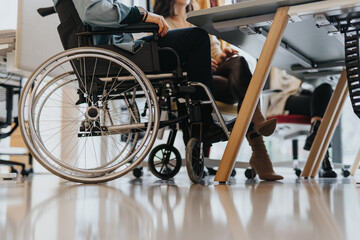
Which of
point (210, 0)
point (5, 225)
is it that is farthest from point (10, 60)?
point (5, 225)

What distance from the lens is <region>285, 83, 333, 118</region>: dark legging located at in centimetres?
283

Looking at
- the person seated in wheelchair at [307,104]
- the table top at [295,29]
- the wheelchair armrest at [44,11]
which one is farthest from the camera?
the person seated in wheelchair at [307,104]

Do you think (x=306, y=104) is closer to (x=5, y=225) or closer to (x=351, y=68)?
(x=351, y=68)

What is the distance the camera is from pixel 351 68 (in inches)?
63.3

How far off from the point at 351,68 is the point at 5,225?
133 centimetres

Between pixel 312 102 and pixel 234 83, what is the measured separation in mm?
779

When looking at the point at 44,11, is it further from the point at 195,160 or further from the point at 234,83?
the point at 234,83

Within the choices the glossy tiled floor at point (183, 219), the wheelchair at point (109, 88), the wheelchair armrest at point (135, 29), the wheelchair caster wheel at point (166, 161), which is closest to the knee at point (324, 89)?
the wheelchair caster wheel at point (166, 161)

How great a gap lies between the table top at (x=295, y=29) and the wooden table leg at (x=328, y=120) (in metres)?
0.22

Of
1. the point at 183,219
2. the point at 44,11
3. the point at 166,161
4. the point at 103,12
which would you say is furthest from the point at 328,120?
the point at 183,219

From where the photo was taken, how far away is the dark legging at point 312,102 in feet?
9.29

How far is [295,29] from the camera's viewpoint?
2.14 m

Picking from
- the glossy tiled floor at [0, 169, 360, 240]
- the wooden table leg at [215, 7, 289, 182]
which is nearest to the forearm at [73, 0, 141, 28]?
the wooden table leg at [215, 7, 289, 182]

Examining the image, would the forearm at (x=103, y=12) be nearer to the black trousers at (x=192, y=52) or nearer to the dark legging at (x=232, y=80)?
the black trousers at (x=192, y=52)
